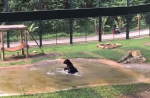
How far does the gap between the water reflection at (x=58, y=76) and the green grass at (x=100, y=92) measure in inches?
28.4

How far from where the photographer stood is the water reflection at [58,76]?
1156 cm

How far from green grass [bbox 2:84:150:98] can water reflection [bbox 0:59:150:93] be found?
72 cm

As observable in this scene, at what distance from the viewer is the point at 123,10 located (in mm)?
24922

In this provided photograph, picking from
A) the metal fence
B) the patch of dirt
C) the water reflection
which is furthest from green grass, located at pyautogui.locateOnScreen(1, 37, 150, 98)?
the metal fence

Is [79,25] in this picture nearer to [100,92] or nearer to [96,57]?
[96,57]

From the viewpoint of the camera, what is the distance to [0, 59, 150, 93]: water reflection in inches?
455

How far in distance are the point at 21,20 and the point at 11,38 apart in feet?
10.9

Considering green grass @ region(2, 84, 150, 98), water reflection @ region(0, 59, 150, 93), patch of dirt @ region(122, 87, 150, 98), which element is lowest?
patch of dirt @ region(122, 87, 150, 98)

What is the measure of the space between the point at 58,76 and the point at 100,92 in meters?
2.93

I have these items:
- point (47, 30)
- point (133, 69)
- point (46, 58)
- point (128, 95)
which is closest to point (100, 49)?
point (46, 58)

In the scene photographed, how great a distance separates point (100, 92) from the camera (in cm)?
1064

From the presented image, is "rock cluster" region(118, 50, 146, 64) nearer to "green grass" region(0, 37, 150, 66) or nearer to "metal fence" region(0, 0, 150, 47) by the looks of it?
"green grass" region(0, 37, 150, 66)

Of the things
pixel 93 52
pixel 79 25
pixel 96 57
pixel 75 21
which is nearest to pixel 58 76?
pixel 96 57

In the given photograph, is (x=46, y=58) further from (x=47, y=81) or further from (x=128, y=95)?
(x=128, y=95)
